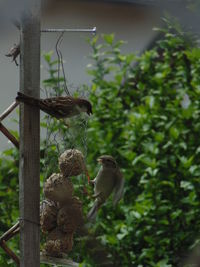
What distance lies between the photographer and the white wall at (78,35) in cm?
416

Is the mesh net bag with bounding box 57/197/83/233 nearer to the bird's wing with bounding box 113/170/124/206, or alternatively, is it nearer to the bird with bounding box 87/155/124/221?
the bird with bounding box 87/155/124/221

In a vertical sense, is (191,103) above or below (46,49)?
below

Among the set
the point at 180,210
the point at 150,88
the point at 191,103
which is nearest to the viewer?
the point at 180,210

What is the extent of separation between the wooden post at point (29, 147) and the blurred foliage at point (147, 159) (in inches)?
59.1

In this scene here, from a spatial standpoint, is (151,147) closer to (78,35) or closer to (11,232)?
(78,35)

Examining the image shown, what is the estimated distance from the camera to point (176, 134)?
133 inches

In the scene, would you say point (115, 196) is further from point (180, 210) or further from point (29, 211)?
point (180, 210)

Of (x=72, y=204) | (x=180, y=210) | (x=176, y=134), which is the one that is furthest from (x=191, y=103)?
(x=72, y=204)

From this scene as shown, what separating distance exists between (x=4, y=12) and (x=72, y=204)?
2.90 ft

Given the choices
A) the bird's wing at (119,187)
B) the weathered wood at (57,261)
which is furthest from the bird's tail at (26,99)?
the bird's wing at (119,187)

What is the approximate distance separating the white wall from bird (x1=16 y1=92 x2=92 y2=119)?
89.7 inches

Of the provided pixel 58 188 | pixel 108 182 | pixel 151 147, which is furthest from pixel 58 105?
pixel 151 147

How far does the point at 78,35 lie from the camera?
Result: 14.6 feet

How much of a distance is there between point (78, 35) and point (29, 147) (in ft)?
9.75
